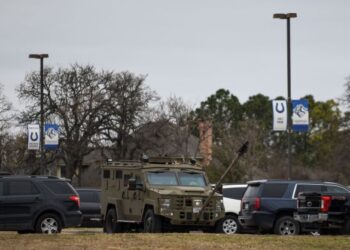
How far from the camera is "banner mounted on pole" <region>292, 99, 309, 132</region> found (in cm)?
3894

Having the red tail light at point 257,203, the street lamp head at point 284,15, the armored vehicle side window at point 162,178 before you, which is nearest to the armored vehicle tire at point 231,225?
the red tail light at point 257,203

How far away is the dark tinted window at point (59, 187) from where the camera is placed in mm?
26281

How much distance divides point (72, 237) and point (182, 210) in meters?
3.90

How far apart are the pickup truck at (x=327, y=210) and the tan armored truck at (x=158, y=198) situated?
2225 millimetres

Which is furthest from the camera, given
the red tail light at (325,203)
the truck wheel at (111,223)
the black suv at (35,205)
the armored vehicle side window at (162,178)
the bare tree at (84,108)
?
the bare tree at (84,108)

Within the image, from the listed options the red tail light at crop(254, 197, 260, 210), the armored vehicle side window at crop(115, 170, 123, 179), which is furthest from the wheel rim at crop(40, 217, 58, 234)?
Answer: the red tail light at crop(254, 197, 260, 210)

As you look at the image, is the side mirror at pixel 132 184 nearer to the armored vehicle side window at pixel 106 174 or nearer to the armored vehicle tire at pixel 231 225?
the armored vehicle side window at pixel 106 174

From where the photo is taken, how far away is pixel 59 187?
26.5m

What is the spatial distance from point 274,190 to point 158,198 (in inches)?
173

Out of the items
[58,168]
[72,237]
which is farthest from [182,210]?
[58,168]

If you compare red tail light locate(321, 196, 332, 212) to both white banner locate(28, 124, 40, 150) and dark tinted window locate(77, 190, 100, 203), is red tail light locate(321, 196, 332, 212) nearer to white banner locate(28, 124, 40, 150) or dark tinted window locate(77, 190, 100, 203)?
dark tinted window locate(77, 190, 100, 203)

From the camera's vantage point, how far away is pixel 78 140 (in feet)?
224

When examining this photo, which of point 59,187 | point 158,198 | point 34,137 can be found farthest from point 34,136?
point 158,198

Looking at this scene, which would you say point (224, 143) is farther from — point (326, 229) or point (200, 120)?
point (326, 229)
